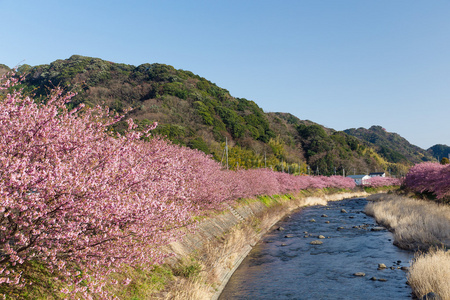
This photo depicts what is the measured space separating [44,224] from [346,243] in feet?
72.3

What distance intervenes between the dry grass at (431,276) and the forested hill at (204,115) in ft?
187

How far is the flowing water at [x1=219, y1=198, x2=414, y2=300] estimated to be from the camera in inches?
549

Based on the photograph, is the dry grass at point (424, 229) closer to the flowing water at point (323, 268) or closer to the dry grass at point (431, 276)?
the flowing water at point (323, 268)

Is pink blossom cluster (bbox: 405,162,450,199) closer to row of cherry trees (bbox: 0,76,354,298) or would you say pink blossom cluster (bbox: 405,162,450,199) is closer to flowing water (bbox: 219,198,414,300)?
flowing water (bbox: 219,198,414,300)

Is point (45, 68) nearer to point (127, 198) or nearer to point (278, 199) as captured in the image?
point (278, 199)

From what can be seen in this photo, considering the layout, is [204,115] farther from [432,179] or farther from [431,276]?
[431,276]

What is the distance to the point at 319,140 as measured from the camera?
133 meters

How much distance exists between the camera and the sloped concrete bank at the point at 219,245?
13.4 m

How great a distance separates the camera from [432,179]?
32219mm

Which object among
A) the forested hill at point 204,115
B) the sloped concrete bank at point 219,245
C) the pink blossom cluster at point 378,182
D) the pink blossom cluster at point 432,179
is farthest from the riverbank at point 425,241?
the pink blossom cluster at point 378,182

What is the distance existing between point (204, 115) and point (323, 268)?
270 feet

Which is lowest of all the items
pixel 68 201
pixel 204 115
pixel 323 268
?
pixel 323 268

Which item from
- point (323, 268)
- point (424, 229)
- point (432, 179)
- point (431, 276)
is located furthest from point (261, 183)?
point (431, 276)

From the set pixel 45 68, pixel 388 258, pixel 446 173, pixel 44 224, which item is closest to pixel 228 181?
pixel 388 258
